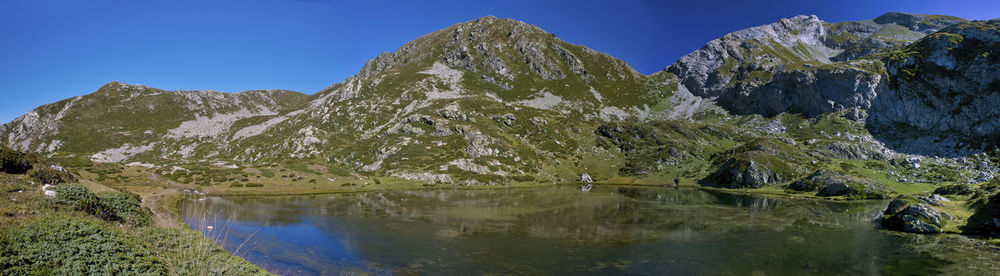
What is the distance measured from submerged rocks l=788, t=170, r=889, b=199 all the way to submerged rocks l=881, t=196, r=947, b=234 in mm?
46065

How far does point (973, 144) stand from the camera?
392 feet

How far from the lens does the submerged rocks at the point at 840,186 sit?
7800 centimetres

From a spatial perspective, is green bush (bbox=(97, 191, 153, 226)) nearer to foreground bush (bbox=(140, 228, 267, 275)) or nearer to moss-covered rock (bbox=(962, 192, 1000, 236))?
foreground bush (bbox=(140, 228, 267, 275))

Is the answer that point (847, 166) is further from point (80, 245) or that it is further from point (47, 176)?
A: point (47, 176)

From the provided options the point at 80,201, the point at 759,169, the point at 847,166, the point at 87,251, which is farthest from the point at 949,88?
the point at 80,201

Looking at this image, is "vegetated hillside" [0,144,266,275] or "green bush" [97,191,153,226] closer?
"vegetated hillside" [0,144,266,275]

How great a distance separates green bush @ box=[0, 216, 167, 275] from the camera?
10672 millimetres

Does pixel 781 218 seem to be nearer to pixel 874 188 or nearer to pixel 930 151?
pixel 874 188

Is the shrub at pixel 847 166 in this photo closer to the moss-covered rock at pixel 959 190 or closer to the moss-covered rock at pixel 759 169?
the moss-covered rock at pixel 759 169

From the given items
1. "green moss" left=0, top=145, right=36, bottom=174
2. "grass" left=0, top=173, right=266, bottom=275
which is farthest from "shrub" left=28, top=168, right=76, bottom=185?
"grass" left=0, top=173, right=266, bottom=275

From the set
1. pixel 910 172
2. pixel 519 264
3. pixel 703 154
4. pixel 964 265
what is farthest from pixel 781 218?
pixel 703 154

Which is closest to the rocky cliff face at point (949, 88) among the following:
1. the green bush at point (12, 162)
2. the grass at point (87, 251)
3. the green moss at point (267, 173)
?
the grass at point (87, 251)

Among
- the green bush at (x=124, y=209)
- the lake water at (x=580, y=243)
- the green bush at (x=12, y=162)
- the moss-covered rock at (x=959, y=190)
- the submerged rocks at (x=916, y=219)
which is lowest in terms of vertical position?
the lake water at (x=580, y=243)

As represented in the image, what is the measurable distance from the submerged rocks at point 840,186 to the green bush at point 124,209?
10972cm
